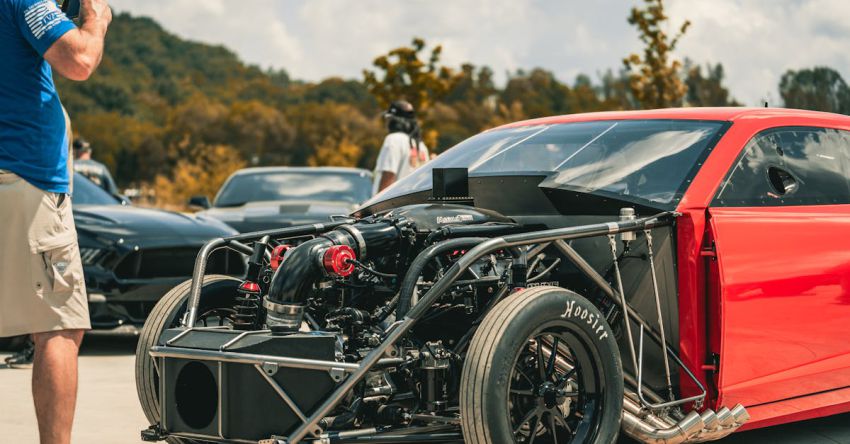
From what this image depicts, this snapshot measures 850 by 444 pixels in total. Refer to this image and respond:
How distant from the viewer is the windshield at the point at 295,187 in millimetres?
12641

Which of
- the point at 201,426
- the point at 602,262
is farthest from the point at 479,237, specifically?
the point at 201,426

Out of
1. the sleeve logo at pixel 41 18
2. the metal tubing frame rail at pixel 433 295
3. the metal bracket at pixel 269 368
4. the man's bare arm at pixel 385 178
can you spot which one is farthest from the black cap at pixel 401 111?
the metal bracket at pixel 269 368

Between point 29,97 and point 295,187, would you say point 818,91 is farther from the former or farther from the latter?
point 29,97

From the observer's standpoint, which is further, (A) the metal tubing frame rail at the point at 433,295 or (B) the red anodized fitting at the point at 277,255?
(B) the red anodized fitting at the point at 277,255

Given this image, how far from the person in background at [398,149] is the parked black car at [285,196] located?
5.25 ft

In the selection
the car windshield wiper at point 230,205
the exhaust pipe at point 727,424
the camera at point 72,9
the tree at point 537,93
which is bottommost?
the exhaust pipe at point 727,424

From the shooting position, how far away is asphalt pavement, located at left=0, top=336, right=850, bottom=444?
5.33 metres

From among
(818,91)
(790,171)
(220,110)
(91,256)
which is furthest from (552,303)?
(220,110)

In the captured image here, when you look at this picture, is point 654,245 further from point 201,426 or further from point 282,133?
point 282,133

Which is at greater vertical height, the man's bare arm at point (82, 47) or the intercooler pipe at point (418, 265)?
the man's bare arm at point (82, 47)

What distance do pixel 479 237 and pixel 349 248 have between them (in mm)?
611

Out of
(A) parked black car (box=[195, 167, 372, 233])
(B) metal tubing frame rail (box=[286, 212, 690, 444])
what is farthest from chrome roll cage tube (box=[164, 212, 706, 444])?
(A) parked black car (box=[195, 167, 372, 233])

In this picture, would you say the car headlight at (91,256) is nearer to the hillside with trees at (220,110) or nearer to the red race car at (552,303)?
the red race car at (552,303)

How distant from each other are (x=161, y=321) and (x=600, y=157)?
2015mm
